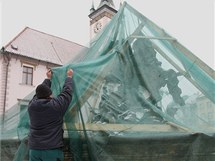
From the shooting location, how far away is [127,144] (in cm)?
262

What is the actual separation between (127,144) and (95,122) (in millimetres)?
435

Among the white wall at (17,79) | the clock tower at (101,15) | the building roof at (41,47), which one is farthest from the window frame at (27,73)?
the clock tower at (101,15)

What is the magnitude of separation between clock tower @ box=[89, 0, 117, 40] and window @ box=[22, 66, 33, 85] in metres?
13.1

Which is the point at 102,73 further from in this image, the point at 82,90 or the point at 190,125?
the point at 190,125

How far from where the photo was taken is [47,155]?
270cm

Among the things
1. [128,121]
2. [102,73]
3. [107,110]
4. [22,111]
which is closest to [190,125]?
[128,121]

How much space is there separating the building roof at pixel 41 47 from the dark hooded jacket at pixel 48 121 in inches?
695

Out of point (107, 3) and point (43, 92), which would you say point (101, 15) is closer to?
point (107, 3)

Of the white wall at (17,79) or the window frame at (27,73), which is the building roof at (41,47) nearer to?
the white wall at (17,79)

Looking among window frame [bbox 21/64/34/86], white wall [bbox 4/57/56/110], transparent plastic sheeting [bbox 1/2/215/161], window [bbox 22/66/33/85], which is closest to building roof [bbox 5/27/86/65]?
white wall [bbox 4/57/56/110]

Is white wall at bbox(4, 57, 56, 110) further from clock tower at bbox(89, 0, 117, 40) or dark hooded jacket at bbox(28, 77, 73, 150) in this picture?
dark hooded jacket at bbox(28, 77, 73, 150)

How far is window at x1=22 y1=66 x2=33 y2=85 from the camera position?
20.1 meters

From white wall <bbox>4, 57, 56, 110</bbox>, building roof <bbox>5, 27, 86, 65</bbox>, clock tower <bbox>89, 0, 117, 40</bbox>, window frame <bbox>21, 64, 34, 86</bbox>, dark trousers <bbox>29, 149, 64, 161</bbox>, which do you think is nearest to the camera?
dark trousers <bbox>29, 149, 64, 161</bbox>

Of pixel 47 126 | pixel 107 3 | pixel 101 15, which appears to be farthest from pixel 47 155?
pixel 107 3
